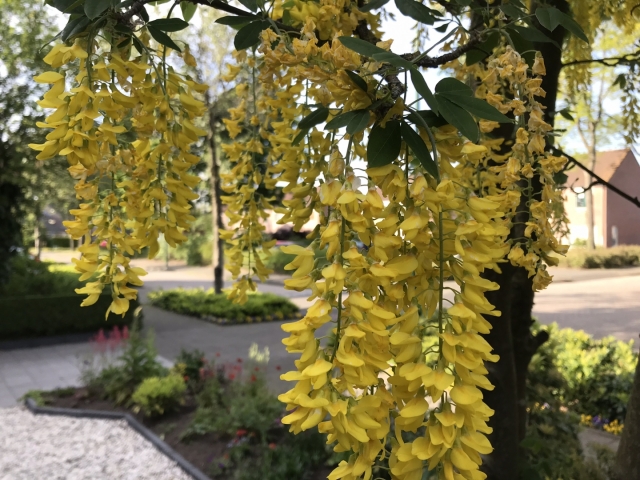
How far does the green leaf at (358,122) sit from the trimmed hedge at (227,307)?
834 cm

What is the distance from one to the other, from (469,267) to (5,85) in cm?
886

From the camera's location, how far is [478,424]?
61 cm

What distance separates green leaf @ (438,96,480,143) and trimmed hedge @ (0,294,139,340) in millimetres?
7424

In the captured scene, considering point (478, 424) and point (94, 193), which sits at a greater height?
point (94, 193)

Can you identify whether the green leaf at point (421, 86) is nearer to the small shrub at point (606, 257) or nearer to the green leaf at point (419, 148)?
the green leaf at point (419, 148)

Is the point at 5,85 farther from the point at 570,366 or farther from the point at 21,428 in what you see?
the point at 570,366

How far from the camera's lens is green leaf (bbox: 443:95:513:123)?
0.69 m

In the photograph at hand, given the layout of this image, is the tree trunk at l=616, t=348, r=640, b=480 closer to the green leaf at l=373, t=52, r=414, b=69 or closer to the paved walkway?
the green leaf at l=373, t=52, r=414, b=69

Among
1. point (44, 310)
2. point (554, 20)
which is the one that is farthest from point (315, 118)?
point (44, 310)

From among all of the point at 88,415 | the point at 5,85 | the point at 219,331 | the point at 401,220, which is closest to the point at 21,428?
the point at 88,415

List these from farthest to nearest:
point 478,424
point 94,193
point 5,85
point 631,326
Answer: point 5,85
point 631,326
point 94,193
point 478,424

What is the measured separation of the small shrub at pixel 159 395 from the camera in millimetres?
4367

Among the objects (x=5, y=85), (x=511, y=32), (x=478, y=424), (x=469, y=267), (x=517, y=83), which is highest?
(x=5, y=85)

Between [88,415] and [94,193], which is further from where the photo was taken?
[88,415]
